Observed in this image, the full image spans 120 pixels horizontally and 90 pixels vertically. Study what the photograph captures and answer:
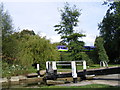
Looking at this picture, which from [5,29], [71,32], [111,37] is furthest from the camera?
[111,37]

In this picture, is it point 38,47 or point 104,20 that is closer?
point 38,47

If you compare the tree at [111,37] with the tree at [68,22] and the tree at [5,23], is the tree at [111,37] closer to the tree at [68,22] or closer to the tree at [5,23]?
the tree at [68,22]

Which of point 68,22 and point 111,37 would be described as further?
point 111,37

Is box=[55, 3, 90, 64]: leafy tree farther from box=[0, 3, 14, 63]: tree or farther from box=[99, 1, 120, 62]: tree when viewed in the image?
box=[99, 1, 120, 62]: tree

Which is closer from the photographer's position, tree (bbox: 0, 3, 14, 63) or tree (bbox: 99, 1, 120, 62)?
tree (bbox: 0, 3, 14, 63)

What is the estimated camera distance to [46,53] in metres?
18.7

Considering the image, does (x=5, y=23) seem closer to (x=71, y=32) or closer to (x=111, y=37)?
(x=71, y=32)

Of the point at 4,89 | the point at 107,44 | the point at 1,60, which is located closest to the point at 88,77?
the point at 4,89

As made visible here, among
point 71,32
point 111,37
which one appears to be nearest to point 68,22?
point 71,32

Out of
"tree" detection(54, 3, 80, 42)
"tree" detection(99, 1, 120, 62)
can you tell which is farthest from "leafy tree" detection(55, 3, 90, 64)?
"tree" detection(99, 1, 120, 62)

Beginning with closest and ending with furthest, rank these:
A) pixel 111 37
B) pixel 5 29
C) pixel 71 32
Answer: pixel 5 29, pixel 71 32, pixel 111 37

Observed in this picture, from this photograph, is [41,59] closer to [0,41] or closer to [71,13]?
[0,41]

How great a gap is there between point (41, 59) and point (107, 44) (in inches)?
901

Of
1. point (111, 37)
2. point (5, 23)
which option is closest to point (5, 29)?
point (5, 23)
